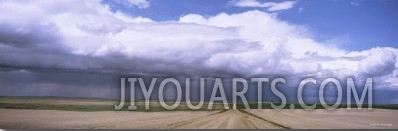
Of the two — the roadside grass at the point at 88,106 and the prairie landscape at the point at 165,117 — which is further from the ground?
the roadside grass at the point at 88,106

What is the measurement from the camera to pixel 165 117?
6414 mm

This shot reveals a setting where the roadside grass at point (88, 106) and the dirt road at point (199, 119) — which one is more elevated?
the roadside grass at point (88, 106)

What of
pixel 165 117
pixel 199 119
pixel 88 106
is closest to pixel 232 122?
pixel 199 119

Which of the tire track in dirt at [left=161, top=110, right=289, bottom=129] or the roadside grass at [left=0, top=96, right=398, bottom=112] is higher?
the roadside grass at [left=0, top=96, right=398, bottom=112]

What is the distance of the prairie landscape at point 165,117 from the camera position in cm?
638

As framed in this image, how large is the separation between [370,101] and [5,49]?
4.59 meters

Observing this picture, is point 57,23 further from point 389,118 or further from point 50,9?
point 389,118

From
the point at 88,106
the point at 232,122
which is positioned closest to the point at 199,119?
the point at 232,122

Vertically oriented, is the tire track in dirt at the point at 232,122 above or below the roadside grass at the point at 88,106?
below

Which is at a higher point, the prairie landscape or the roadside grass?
the roadside grass

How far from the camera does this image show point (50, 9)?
625 centimetres

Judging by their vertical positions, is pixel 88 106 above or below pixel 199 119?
above

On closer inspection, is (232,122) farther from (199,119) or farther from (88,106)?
(88,106)

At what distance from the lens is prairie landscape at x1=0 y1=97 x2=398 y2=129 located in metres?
6.38
